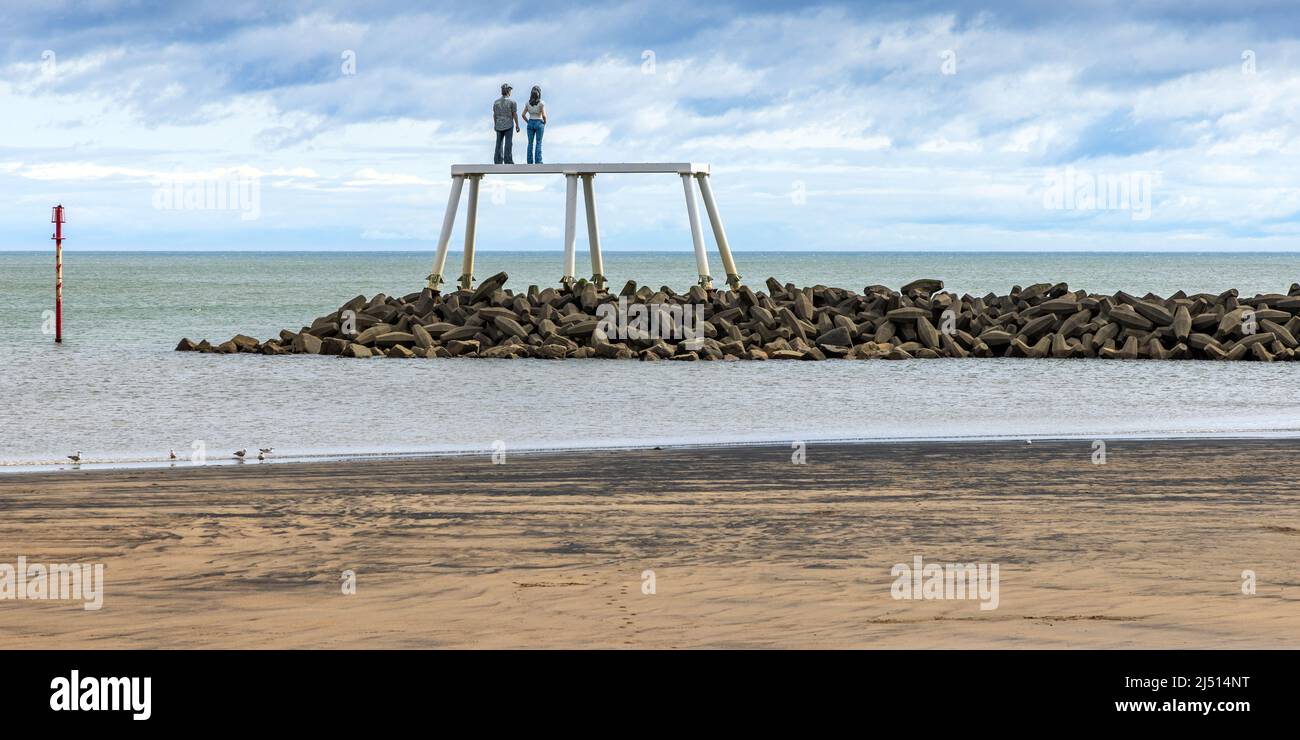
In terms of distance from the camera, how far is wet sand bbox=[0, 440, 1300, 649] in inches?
236

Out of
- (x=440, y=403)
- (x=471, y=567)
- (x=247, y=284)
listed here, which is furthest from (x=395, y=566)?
(x=247, y=284)

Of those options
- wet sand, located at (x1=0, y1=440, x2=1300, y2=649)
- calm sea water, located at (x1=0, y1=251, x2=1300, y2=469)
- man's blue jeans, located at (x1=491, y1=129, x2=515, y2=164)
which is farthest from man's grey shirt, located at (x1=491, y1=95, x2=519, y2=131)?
wet sand, located at (x1=0, y1=440, x2=1300, y2=649)

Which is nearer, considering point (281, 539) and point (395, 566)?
point (395, 566)

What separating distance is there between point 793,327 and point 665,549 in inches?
699

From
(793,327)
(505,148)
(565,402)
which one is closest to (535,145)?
(505,148)

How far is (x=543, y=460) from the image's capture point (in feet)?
37.6

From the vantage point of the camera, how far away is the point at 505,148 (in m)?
24.7

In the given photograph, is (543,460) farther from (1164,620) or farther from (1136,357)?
(1136,357)

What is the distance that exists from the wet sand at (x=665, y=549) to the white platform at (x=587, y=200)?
14.5 meters

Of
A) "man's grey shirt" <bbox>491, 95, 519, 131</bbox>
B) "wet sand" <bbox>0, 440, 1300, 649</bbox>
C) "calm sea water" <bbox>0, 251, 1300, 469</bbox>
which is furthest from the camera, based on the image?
"man's grey shirt" <bbox>491, 95, 519, 131</bbox>

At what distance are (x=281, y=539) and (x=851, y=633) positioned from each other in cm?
348

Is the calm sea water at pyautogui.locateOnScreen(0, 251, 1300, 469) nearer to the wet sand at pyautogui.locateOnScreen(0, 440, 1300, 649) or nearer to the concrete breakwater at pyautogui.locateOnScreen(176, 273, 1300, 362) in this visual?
the concrete breakwater at pyautogui.locateOnScreen(176, 273, 1300, 362)

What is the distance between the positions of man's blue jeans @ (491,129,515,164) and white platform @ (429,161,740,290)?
12cm

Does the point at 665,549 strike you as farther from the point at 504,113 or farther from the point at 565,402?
the point at 504,113
